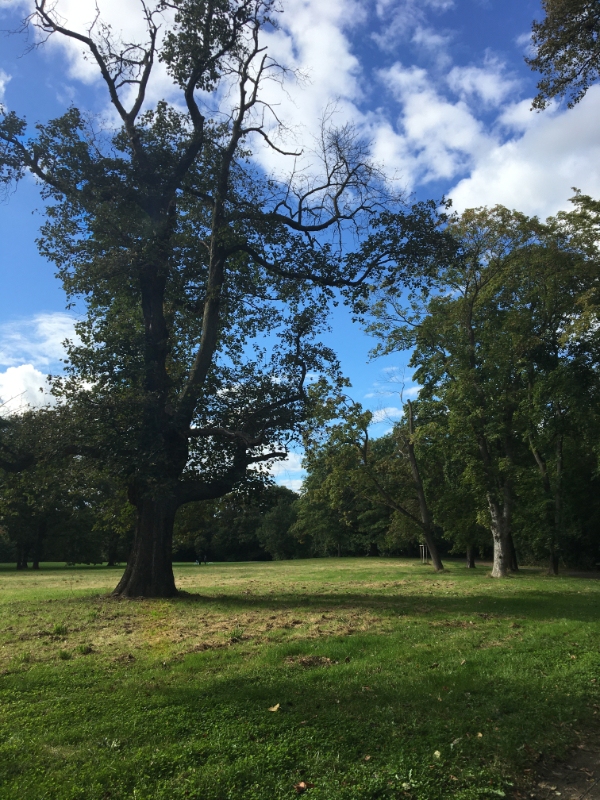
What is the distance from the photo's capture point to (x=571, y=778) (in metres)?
4.07

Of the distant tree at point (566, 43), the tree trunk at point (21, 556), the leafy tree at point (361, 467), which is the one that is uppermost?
the distant tree at point (566, 43)

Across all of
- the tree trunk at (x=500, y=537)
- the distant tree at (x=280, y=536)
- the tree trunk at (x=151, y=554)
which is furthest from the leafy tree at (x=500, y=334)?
the distant tree at (x=280, y=536)

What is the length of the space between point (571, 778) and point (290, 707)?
2.65m

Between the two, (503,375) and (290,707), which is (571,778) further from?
(503,375)

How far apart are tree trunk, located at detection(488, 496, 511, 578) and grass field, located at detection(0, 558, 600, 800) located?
15.3m

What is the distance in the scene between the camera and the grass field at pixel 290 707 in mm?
3902

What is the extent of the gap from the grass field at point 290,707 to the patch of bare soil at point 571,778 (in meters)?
0.10

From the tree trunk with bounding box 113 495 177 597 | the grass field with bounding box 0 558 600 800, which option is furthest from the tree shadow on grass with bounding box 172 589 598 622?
the grass field with bounding box 0 558 600 800

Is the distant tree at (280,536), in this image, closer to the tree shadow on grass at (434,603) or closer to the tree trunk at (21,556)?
the tree trunk at (21,556)

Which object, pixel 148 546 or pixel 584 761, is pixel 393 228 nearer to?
pixel 148 546

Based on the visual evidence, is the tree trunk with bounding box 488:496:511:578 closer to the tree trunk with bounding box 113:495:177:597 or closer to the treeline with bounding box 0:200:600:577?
the treeline with bounding box 0:200:600:577

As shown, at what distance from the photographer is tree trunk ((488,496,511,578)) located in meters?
24.7

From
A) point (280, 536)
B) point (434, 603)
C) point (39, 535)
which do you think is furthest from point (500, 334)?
point (280, 536)

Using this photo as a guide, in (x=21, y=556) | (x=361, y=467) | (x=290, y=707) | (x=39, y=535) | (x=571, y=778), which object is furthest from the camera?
(x=21, y=556)
